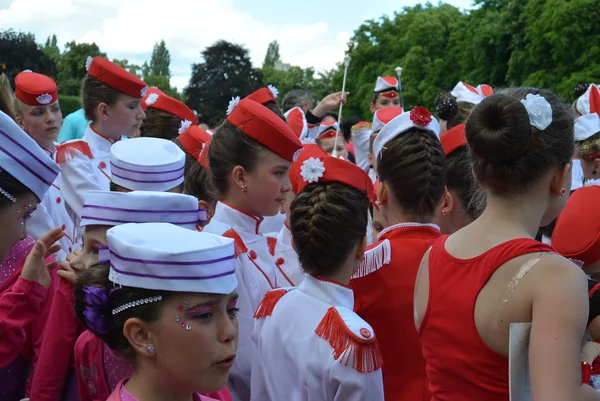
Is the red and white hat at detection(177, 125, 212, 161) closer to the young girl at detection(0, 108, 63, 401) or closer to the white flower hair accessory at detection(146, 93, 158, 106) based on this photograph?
the white flower hair accessory at detection(146, 93, 158, 106)

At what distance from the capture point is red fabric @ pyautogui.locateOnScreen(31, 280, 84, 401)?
2957mm

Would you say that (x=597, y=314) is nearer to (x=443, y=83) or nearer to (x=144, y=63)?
(x=443, y=83)

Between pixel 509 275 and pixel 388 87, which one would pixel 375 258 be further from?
pixel 388 87

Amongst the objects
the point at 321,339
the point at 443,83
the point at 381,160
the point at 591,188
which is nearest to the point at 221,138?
the point at 381,160

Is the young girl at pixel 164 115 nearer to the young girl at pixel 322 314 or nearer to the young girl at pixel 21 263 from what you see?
the young girl at pixel 21 263

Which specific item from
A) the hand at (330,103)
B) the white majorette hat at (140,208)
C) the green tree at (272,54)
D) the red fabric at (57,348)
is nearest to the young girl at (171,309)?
the white majorette hat at (140,208)

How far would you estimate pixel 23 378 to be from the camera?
3.21 meters

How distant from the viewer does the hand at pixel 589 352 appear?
228cm

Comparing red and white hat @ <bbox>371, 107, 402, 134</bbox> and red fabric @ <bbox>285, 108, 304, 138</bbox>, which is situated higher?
red and white hat @ <bbox>371, 107, 402, 134</bbox>

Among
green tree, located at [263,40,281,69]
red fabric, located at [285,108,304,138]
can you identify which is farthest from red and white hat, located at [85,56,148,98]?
green tree, located at [263,40,281,69]

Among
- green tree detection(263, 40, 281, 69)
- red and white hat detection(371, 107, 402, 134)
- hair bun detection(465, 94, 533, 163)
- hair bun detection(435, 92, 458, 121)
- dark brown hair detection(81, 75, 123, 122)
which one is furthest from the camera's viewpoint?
green tree detection(263, 40, 281, 69)

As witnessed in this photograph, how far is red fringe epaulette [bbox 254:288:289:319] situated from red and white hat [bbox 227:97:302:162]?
0.89 metres

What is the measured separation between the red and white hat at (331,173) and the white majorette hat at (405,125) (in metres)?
0.32

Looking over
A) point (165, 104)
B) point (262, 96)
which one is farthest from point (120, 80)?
point (262, 96)
